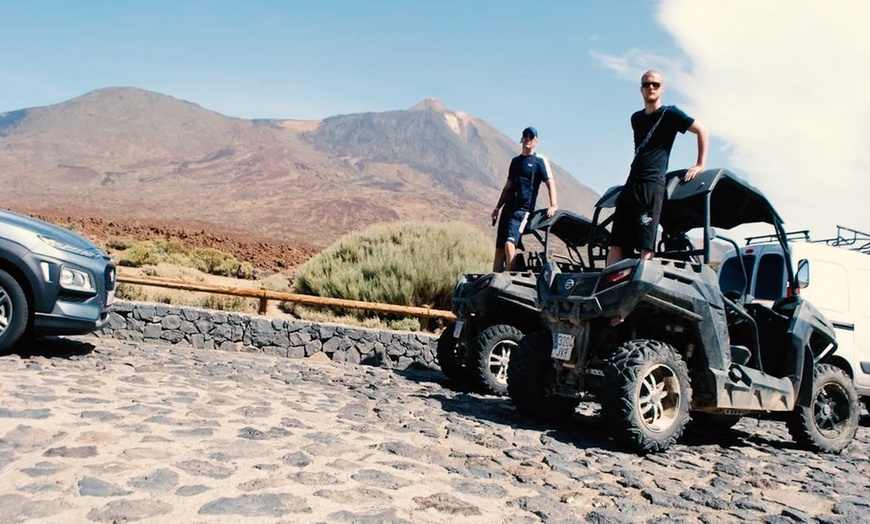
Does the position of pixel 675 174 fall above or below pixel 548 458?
above

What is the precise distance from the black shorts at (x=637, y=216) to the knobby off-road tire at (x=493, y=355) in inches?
72.5

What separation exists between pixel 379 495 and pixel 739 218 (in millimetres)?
4824

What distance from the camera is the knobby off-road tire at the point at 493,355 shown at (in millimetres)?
7871

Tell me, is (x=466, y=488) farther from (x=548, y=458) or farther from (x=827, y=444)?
(x=827, y=444)

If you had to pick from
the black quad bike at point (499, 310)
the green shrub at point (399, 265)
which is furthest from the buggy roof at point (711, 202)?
the green shrub at point (399, 265)

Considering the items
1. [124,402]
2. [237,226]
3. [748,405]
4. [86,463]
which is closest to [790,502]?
[748,405]

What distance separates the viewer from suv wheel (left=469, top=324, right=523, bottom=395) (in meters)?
7.87

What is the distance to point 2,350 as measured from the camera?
7.09 meters

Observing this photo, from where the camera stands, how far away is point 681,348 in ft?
19.9

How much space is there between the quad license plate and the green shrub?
6.95 metres

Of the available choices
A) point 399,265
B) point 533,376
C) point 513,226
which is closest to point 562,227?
point 513,226

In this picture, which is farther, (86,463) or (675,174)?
(675,174)

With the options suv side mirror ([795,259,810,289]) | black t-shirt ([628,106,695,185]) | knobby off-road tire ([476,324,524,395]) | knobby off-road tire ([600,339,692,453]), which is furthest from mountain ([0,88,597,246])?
knobby off-road tire ([600,339,692,453])

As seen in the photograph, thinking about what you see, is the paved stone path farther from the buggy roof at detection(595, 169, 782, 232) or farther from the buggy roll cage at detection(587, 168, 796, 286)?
the buggy roof at detection(595, 169, 782, 232)
